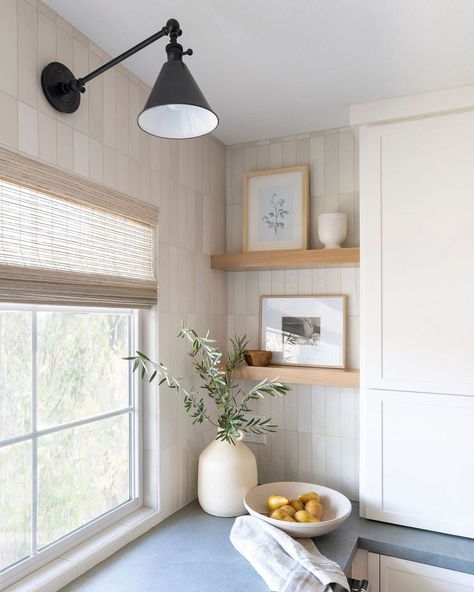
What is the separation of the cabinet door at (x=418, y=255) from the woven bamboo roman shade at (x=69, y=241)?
888mm

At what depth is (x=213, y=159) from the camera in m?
2.42

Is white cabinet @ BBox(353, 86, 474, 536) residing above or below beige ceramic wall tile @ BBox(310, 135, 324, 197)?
below

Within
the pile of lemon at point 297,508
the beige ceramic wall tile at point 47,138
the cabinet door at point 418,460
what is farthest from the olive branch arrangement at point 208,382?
the beige ceramic wall tile at point 47,138

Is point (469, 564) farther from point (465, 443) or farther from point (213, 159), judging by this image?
point (213, 159)

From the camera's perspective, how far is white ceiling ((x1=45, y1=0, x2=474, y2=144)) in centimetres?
142

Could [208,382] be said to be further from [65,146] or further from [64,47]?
[64,47]

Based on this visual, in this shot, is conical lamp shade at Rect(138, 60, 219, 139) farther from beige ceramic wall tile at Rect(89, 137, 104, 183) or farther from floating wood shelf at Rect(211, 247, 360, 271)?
floating wood shelf at Rect(211, 247, 360, 271)

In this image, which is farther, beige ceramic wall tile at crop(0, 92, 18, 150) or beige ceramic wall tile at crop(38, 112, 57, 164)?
beige ceramic wall tile at crop(38, 112, 57, 164)

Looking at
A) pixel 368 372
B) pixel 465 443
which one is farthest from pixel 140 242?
pixel 465 443

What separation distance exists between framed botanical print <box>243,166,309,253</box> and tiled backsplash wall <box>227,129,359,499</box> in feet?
0.21


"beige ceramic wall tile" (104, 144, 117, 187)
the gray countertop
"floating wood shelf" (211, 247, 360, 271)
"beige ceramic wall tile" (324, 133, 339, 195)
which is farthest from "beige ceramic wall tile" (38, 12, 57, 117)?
the gray countertop

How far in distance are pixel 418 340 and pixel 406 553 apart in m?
0.78

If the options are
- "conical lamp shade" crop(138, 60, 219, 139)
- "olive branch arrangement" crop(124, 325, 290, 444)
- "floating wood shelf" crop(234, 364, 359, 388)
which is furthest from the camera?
"floating wood shelf" crop(234, 364, 359, 388)

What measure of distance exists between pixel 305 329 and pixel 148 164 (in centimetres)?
105
